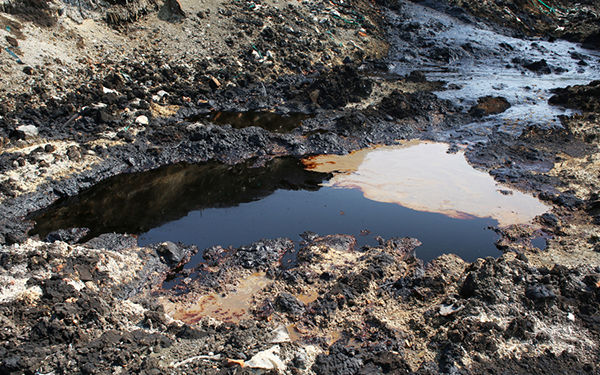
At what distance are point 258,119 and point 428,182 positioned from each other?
5.66 meters

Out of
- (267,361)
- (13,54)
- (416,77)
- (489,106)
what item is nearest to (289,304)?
(267,361)

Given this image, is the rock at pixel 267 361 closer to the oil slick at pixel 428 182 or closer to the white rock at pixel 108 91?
the oil slick at pixel 428 182

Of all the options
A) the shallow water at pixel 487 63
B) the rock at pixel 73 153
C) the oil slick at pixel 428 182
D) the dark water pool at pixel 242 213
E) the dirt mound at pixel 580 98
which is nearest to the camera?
the dark water pool at pixel 242 213

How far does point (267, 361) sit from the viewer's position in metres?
4.46

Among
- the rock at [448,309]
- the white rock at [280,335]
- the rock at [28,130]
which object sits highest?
the rock at [448,309]

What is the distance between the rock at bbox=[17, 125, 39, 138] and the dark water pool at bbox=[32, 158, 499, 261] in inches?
93.3

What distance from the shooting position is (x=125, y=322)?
213 inches

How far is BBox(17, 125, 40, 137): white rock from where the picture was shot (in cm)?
1002

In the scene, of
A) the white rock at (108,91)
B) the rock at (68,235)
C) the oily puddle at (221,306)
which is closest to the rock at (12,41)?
the white rock at (108,91)

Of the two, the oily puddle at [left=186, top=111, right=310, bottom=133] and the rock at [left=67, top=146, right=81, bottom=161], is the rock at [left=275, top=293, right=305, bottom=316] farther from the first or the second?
the oily puddle at [left=186, top=111, right=310, bottom=133]

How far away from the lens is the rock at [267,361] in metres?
4.38

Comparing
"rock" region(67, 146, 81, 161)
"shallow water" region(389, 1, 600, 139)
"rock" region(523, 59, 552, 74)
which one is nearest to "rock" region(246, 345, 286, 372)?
"rock" region(67, 146, 81, 161)

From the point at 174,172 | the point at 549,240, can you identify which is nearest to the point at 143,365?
the point at 174,172

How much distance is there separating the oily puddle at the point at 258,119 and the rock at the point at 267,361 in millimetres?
8374
